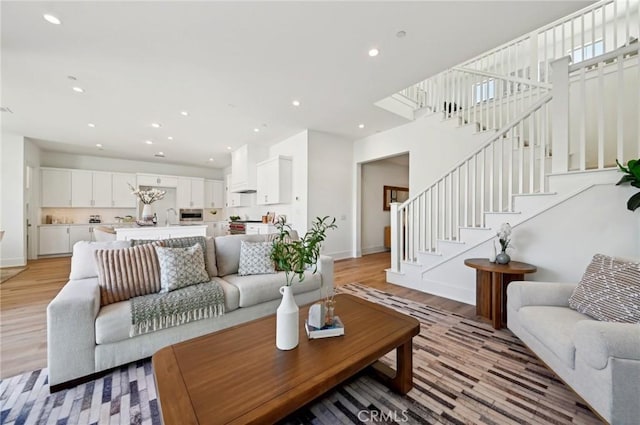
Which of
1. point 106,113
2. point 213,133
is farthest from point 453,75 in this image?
point 106,113

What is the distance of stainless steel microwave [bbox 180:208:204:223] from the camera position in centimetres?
839

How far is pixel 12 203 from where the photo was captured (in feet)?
16.8

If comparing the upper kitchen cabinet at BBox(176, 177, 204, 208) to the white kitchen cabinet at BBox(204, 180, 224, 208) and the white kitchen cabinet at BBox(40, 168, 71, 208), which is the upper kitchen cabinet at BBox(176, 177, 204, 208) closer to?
the white kitchen cabinet at BBox(204, 180, 224, 208)

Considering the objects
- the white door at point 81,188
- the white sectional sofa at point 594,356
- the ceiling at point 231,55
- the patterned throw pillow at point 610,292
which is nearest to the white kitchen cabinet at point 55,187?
the white door at point 81,188

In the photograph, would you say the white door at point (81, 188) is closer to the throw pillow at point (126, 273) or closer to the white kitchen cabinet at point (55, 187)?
the white kitchen cabinet at point (55, 187)

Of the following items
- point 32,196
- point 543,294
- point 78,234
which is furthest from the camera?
point 78,234

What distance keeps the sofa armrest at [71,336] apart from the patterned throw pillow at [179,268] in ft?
1.61

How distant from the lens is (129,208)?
7.62 metres

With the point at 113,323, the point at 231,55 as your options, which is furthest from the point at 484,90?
the point at 113,323

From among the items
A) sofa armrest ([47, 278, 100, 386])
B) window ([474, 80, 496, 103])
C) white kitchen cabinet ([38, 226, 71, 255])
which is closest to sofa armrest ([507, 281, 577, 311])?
sofa armrest ([47, 278, 100, 386])

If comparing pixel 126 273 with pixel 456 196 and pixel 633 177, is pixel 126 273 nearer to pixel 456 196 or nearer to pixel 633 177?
pixel 456 196

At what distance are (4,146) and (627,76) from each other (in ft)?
36.0

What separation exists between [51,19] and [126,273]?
91.4 inches

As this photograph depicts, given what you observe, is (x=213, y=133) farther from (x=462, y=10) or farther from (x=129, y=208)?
(x=462, y=10)
